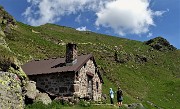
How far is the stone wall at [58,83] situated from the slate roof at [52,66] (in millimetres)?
565

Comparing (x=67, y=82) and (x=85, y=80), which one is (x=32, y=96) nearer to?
(x=67, y=82)

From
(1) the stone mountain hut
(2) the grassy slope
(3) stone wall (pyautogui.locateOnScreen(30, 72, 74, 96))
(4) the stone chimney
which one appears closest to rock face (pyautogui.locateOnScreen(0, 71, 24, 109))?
(1) the stone mountain hut

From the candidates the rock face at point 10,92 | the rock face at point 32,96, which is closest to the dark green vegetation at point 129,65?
the rock face at point 32,96

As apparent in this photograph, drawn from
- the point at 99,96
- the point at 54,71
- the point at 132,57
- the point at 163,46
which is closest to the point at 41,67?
the point at 54,71

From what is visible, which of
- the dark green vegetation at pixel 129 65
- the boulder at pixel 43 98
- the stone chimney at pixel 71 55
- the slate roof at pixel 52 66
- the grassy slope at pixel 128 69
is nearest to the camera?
the boulder at pixel 43 98

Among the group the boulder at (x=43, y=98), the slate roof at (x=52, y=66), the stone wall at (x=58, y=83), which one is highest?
the slate roof at (x=52, y=66)

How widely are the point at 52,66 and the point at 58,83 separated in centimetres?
373

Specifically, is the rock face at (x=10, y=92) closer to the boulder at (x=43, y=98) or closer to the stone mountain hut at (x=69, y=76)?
the boulder at (x=43, y=98)

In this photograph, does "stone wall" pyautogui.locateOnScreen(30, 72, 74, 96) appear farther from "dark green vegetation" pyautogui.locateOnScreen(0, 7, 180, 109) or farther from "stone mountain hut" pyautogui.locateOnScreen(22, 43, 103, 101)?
"dark green vegetation" pyautogui.locateOnScreen(0, 7, 180, 109)

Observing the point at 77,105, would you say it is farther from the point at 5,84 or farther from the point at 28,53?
the point at 28,53

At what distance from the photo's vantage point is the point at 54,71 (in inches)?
1590

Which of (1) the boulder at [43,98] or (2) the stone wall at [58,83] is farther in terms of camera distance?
(2) the stone wall at [58,83]

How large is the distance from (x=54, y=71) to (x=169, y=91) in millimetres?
44752

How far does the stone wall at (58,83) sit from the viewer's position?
3925cm
